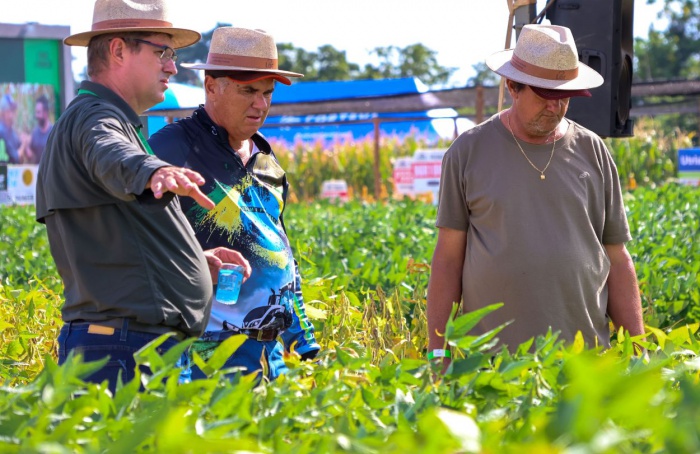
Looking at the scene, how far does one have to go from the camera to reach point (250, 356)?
3.75m

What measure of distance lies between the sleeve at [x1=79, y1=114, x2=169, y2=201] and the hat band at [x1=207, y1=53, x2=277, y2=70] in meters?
0.93

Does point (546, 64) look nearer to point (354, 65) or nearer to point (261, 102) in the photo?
point (261, 102)

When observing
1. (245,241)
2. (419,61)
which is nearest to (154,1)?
(245,241)

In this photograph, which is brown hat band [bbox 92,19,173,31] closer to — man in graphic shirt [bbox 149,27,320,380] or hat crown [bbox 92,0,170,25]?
hat crown [bbox 92,0,170,25]

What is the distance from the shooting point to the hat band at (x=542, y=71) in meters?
3.92

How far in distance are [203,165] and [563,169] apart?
1.24m

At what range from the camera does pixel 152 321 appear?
3.00 meters

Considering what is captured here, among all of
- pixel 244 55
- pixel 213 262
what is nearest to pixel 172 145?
pixel 244 55

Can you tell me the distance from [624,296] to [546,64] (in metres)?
0.89

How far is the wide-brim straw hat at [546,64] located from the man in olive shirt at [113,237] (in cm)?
140

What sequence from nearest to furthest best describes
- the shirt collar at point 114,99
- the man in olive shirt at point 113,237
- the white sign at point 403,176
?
the man in olive shirt at point 113,237 → the shirt collar at point 114,99 → the white sign at point 403,176

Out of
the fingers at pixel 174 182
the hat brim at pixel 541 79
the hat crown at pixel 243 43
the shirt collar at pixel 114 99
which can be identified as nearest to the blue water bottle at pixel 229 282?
the shirt collar at pixel 114 99

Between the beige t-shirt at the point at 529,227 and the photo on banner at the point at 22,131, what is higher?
the beige t-shirt at the point at 529,227

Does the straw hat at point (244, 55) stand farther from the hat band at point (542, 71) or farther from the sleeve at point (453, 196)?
the hat band at point (542, 71)
